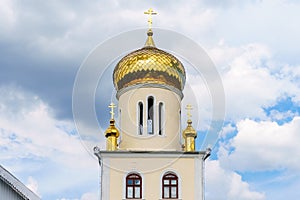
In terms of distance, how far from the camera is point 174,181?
84.8ft

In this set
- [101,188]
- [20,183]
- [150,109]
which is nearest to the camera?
[20,183]

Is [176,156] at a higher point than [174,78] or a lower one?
lower

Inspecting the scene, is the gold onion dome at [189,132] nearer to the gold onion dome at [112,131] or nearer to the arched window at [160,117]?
the arched window at [160,117]

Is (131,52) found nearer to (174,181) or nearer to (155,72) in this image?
(155,72)

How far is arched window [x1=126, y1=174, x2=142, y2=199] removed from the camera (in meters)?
25.4

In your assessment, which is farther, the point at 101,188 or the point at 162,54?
the point at 162,54

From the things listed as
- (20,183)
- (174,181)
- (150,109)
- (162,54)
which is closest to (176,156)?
(174,181)

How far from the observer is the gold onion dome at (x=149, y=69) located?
1094 inches

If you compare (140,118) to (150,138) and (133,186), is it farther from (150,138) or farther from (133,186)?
(133,186)

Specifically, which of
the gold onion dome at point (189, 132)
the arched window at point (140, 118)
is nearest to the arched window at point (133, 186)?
the arched window at point (140, 118)

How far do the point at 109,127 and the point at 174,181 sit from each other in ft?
11.3

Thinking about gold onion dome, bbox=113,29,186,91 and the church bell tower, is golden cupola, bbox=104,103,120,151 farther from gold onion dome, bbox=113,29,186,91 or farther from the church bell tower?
→ gold onion dome, bbox=113,29,186,91

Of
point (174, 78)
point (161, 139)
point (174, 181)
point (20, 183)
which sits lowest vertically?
point (20, 183)

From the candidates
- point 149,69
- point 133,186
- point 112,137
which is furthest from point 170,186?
point 149,69
